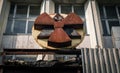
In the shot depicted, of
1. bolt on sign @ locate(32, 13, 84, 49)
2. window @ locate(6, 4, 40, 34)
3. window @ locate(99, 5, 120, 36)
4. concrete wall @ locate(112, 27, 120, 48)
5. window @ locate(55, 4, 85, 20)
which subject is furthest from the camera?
window @ locate(55, 4, 85, 20)

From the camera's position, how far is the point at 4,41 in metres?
11.4

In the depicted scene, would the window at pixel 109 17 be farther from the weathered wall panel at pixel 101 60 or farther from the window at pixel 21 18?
the weathered wall panel at pixel 101 60

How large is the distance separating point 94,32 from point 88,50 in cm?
348

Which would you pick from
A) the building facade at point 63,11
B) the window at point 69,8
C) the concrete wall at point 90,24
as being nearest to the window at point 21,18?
the building facade at point 63,11

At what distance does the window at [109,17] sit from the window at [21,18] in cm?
399

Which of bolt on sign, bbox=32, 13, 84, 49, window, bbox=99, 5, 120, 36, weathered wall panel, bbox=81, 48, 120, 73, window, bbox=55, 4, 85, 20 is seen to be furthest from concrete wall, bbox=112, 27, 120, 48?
window, bbox=55, 4, 85, 20

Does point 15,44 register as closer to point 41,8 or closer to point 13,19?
point 13,19

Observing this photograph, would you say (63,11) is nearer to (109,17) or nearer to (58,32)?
→ (109,17)

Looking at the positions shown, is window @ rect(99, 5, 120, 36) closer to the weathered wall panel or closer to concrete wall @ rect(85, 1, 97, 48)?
concrete wall @ rect(85, 1, 97, 48)

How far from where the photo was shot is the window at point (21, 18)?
12.4 meters

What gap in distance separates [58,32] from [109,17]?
→ 4.99 meters

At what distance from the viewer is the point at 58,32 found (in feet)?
30.9

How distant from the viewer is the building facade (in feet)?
37.2

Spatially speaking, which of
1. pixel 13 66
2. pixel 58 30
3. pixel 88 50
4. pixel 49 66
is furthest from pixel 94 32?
pixel 13 66
